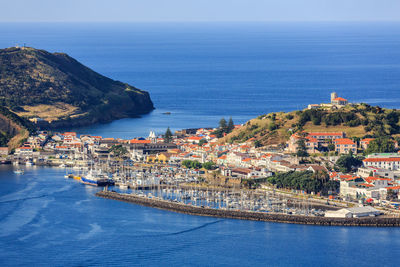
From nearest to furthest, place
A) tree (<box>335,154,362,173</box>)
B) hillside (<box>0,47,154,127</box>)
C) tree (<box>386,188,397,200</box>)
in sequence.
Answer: tree (<box>386,188,397,200</box>), tree (<box>335,154,362,173</box>), hillside (<box>0,47,154,127</box>)

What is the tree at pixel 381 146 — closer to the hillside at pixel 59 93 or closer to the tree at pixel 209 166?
the tree at pixel 209 166

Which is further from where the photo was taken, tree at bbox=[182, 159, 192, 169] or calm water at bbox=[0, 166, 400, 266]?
tree at bbox=[182, 159, 192, 169]

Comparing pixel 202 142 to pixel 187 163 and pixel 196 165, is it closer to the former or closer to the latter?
pixel 187 163

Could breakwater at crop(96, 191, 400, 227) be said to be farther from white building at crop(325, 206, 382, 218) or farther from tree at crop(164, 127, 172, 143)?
tree at crop(164, 127, 172, 143)

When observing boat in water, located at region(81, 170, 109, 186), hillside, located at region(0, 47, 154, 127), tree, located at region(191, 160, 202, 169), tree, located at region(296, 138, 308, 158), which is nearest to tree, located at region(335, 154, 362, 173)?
tree, located at region(296, 138, 308, 158)

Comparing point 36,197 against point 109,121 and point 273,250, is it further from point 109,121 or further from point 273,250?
point 109,121

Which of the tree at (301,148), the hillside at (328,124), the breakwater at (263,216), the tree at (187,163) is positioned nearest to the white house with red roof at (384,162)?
the tree at (301,148)

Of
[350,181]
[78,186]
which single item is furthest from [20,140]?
[350,181]
